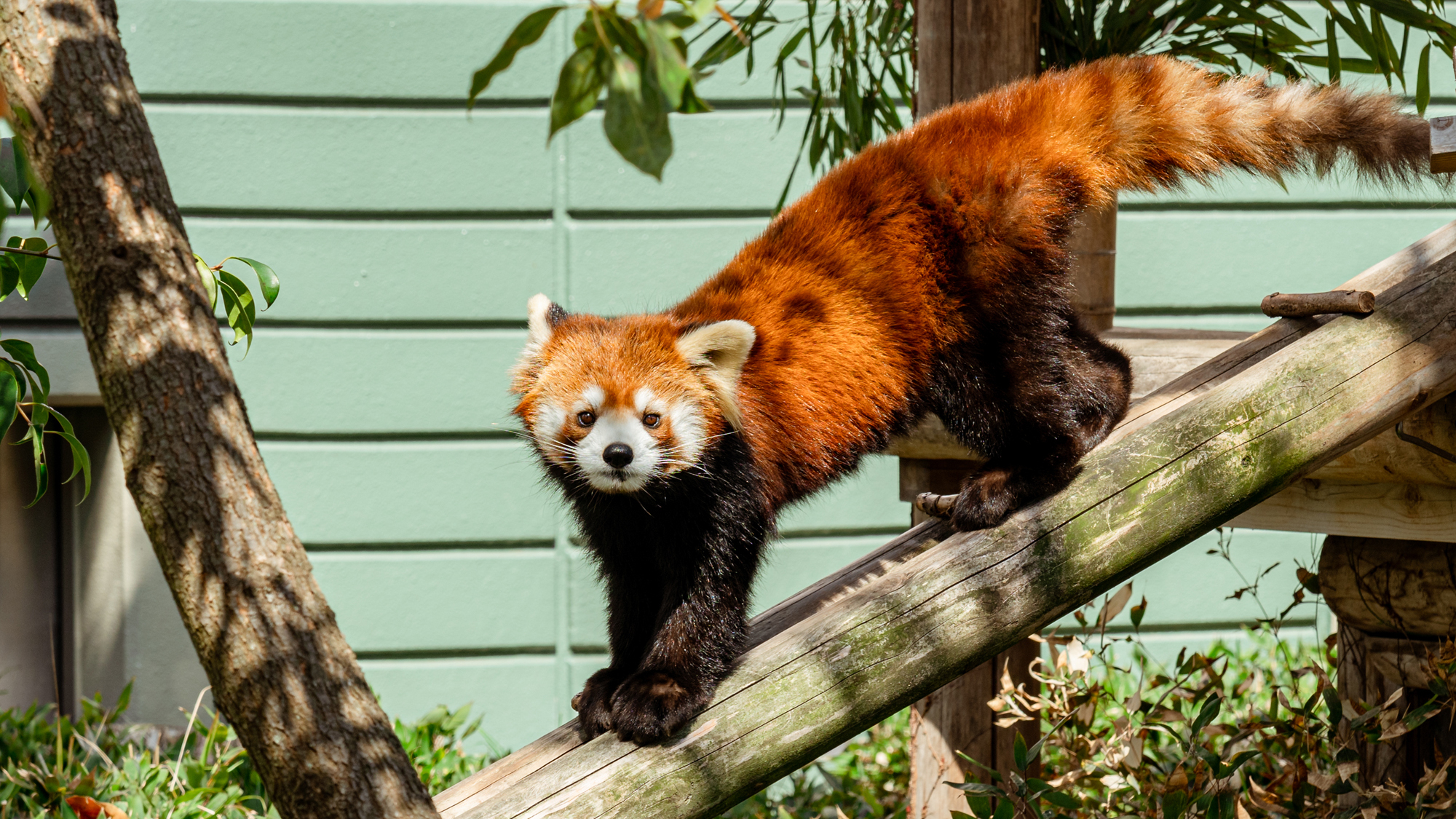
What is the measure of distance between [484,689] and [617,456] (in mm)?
2737

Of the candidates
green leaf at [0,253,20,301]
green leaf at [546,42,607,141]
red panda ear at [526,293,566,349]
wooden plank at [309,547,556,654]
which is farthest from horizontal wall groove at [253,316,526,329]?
green leaf at [546,42,607,141]

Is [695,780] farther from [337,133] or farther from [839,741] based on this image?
[337,133]

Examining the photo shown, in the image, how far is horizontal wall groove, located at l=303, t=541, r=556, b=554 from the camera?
181 inches

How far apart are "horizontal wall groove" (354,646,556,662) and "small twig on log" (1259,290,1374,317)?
10.1ft

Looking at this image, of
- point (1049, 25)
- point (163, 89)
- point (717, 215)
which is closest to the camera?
point (1049, 25)

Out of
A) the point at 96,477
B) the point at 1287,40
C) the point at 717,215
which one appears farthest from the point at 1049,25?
the point at 96,477

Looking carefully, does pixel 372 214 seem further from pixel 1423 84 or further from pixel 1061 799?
pixel 1423 84

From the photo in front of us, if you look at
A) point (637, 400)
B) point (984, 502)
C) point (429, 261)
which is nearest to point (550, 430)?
point (637, 400)

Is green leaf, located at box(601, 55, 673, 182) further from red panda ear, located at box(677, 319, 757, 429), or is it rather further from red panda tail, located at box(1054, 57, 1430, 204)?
red panda tail, located at box(1054, 57, 1430, 204)

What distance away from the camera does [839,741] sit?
→ 7.31 ft

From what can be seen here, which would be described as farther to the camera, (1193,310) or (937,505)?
(1193,310)

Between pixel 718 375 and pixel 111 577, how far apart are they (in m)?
3.30

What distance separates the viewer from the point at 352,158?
14.7ft

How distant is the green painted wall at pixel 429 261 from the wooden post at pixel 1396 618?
2.03 m
